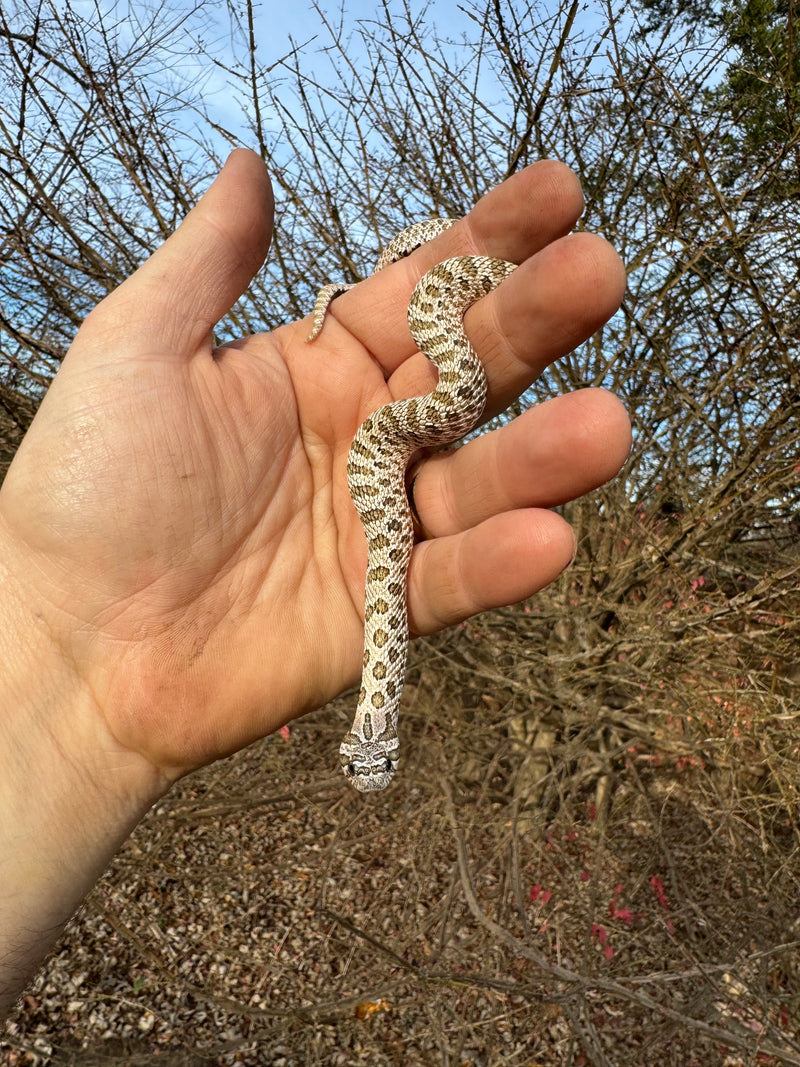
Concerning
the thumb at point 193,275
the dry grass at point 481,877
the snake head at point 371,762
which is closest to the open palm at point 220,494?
the thumb at point 193,275

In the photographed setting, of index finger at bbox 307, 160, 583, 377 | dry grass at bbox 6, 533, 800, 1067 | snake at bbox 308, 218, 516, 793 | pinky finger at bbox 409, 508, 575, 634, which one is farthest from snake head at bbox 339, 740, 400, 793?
index finger at bbox 307, 160, 583, 377

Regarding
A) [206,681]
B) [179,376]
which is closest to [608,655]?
[206,681]

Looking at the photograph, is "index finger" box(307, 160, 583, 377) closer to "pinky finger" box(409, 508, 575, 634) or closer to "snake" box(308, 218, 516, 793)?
"snake" box(308, 218, 516, 793)

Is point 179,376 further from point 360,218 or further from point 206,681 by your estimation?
point 360,218

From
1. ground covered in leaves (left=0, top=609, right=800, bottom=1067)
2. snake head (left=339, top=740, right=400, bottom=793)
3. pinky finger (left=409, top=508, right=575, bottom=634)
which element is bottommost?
ground covered in leaves (left=0, top=609, right=800, bottom=1067)

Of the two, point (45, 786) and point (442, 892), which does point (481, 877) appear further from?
point (45, 786)

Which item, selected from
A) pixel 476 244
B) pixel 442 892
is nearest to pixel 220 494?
pixel 476 244

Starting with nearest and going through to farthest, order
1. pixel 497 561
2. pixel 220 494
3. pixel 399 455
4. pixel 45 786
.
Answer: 1. pixel 497 561
2. pixel 45 786
3. pixel 220 494
4. pixel 399 455
